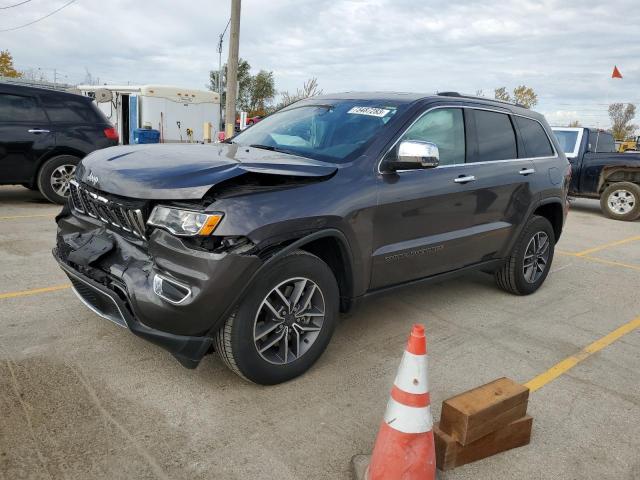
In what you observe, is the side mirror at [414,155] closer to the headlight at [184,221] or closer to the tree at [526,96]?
the headlight at [184,221]

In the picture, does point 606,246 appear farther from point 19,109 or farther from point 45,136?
point 19,109

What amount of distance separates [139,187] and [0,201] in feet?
23.7

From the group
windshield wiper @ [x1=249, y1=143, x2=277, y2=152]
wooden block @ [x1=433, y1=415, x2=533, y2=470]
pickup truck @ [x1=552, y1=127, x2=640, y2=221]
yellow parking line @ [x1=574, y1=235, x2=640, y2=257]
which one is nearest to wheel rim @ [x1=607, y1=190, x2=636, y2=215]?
pickup truck @ [x1=552, y1=127, x2=640, y2=221]

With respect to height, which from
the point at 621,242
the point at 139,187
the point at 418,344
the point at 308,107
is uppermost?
the point at 308,107

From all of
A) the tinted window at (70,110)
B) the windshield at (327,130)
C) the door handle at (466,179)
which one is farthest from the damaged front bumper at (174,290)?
the tinted window at (70,110)

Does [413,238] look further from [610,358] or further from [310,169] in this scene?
[610,358]

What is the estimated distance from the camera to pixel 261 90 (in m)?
48.1

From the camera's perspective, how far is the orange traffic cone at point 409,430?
2207mm

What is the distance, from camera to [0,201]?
862 cm

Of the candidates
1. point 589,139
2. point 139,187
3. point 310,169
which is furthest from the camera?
point 589,139

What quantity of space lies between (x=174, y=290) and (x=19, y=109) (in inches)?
269

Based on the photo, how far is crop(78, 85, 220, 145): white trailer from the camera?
21.8 m

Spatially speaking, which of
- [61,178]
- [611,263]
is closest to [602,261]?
[611,263]

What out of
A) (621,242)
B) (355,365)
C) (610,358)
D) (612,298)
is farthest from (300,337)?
(621,242)
